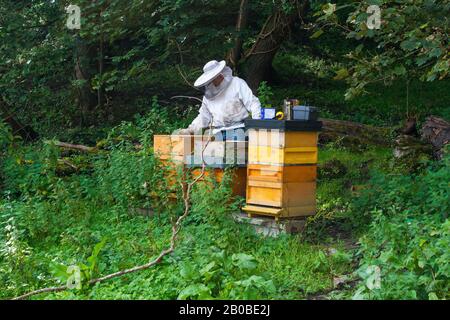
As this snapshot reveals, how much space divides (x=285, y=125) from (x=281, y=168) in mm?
399

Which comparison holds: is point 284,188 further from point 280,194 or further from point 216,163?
point 216,163

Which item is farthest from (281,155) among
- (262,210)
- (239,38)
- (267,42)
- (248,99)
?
(267,42)

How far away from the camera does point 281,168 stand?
648cm

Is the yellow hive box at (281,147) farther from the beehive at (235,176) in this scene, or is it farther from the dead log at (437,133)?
the dead log at (437,133)

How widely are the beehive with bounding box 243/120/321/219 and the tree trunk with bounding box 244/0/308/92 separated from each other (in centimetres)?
486

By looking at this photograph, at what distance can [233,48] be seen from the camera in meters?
11.8

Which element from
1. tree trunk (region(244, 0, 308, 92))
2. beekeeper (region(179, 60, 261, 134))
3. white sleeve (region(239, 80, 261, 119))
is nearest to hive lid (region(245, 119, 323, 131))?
white sleeve (region(239, 80, 261, 119))

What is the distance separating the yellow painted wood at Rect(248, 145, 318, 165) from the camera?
6498 millimetres

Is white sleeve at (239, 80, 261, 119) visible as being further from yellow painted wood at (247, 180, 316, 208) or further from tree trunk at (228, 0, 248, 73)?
tree trunk at (228, 0, 248, 73)

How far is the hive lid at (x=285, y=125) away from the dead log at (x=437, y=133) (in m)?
2.72

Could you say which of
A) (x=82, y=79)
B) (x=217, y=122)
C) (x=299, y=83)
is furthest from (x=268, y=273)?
(x=299, y=83)

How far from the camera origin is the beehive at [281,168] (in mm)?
6488

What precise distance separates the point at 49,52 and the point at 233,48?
10.7ft

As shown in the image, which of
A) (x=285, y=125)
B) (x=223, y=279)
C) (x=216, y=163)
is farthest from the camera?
(x=216, y=163)
